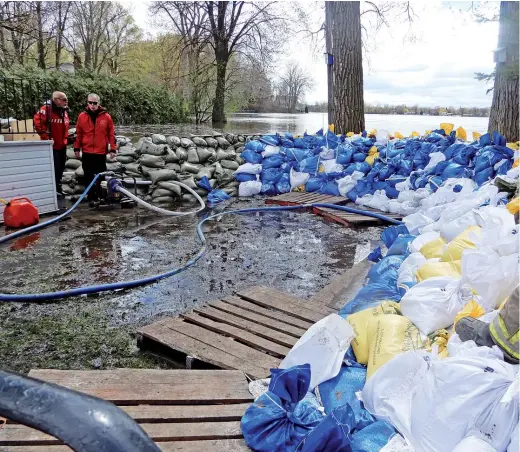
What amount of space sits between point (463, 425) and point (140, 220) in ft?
17.1

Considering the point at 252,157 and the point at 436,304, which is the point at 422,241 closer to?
the point at 436,304

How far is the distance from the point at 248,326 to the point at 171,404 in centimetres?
95

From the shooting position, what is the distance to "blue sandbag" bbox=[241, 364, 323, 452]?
1830 millimetres

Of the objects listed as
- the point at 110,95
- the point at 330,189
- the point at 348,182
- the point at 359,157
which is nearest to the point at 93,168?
the point at 330,189

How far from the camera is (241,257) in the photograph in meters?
4.81

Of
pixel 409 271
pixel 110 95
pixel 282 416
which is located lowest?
pixel 282 416

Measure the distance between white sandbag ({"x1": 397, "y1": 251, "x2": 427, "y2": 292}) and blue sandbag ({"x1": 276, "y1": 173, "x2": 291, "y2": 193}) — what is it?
186 inches

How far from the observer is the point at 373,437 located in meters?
1.81

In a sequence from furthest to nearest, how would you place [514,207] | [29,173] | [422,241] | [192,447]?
[29,173], [422,241], [514,207], [192,447]

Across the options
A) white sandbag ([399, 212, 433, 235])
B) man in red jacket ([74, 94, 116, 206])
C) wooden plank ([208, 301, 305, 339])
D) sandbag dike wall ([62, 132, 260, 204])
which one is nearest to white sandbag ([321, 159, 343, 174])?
sandbag dike wall ([62, 132, 260, 204])

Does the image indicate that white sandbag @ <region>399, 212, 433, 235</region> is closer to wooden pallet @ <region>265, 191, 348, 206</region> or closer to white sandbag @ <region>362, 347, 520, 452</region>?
wooden pallet @ <region>265, 191, 348, 206</region>

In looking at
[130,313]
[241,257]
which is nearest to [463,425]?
[130,313]

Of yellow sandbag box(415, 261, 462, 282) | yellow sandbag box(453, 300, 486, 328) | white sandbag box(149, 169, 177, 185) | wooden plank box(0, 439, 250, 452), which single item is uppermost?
white sandbag box(149, 169, 177, 185)

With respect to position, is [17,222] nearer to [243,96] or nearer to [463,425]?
[463,425]
